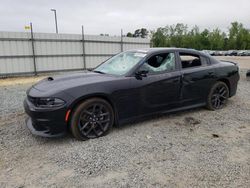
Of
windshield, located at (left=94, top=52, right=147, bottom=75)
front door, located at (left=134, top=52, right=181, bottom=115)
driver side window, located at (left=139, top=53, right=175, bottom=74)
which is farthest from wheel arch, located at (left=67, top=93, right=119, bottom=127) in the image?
driver side window, located at (left=139, top=53, right=175, bottom=74)

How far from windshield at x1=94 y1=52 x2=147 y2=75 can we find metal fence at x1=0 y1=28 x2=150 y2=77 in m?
8.71

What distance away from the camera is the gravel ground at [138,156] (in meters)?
2.47

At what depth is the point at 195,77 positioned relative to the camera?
453cm

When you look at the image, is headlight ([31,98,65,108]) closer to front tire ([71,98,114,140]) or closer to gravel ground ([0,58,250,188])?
front tire ([71,98,114,140])

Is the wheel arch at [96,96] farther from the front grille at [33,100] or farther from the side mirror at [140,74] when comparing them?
the side mirror at [140,74]

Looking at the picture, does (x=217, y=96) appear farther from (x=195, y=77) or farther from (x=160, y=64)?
(x=160, y=64)

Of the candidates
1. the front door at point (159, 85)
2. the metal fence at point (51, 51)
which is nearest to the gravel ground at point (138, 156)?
the front door at point (159, 85)

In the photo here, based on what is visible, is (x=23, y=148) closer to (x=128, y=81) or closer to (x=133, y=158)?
(x=133, y=158)

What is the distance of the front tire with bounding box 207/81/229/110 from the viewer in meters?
4.92

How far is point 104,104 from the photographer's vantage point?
352 centimetres

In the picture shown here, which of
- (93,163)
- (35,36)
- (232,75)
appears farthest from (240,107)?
(35,36)

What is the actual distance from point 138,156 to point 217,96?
117 inches

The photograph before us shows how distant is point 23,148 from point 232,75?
15.9 ft

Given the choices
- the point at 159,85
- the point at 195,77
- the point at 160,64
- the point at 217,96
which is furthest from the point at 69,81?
the point at 217,96
